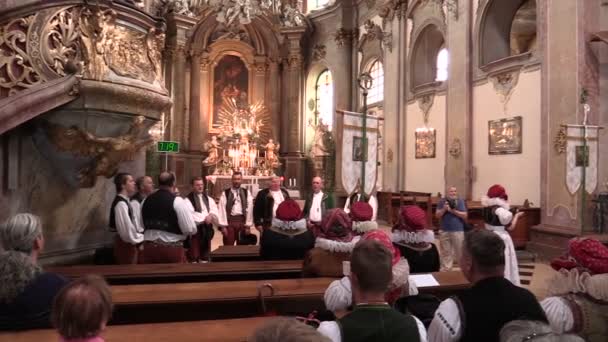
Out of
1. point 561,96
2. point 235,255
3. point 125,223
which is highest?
point 561,96

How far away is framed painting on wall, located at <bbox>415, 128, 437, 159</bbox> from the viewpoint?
1531 cm

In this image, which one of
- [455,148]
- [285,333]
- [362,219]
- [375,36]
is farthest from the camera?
[375,36]

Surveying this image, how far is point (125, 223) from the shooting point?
18.7 feet

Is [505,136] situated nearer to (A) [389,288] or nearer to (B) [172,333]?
(A) [389,288]

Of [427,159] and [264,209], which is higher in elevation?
[427,159]

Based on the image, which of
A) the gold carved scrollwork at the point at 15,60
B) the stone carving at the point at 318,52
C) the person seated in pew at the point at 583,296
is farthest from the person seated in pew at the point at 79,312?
the stone carving at the point at 318,52

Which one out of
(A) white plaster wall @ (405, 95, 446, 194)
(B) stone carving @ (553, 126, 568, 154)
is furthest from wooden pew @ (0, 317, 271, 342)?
(A) white plaster wall @ (405, 95, 446, 194)

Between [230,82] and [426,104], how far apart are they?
10219 millimetres

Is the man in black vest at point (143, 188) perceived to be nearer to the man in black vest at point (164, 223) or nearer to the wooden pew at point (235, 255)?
the man in black vest at point (164, 223)

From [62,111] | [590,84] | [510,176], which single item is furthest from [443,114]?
[62,111]

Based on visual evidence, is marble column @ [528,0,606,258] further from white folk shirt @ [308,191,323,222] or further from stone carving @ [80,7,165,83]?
stone carving @ [80,7,165,83]

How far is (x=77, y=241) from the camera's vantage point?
20.6 feet

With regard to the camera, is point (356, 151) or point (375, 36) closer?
point (356, 151)

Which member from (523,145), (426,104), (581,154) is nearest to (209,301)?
(581,154)
